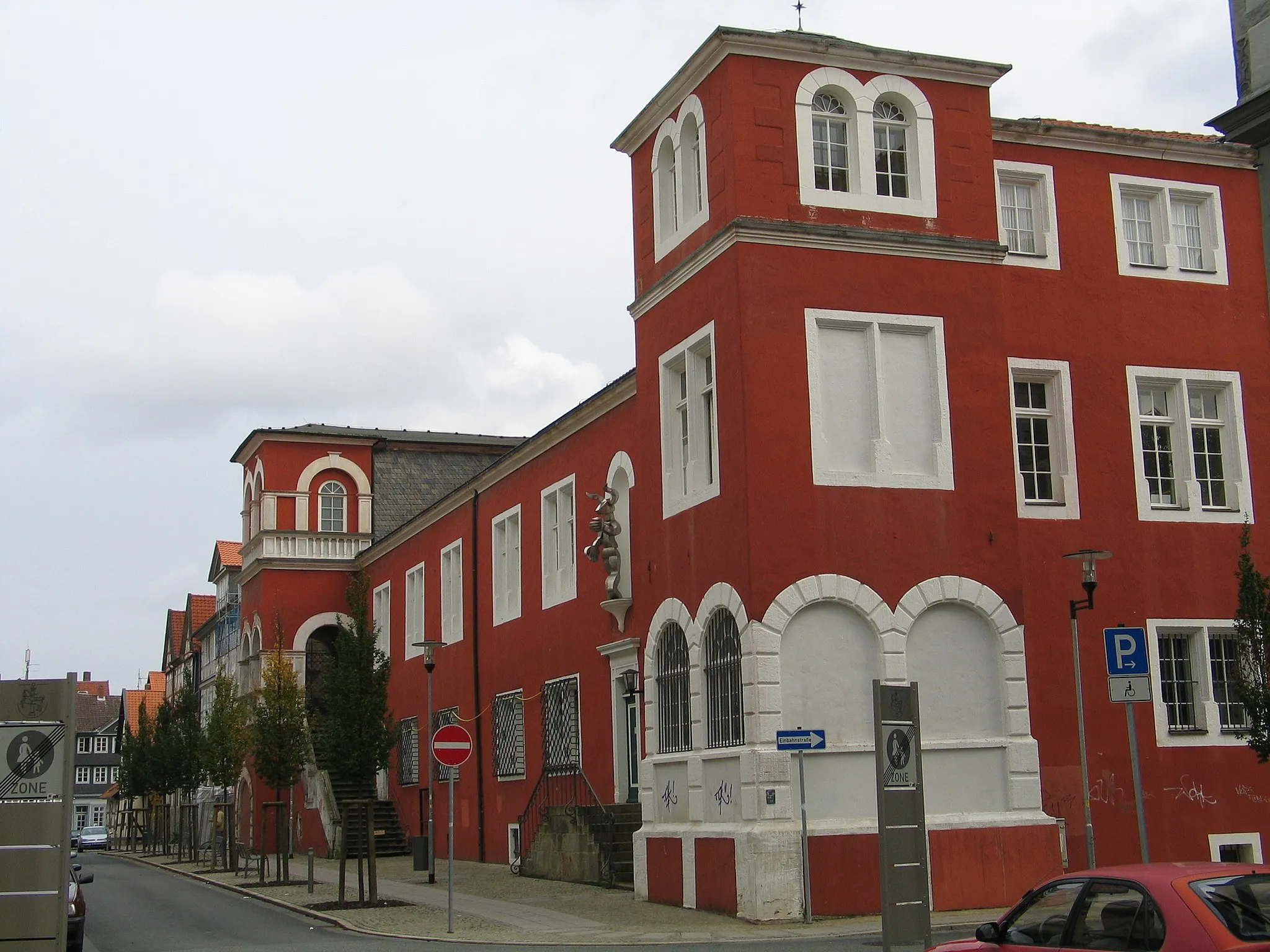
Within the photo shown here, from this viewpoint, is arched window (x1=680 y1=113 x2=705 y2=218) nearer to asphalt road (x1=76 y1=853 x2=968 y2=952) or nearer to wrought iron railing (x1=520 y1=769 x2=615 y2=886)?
wrought iron railing (x1=520 y1=769 x2=615 y2=886)

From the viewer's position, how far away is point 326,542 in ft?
153

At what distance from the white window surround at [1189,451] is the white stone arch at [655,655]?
7.31 m

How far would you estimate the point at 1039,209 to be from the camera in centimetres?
2389

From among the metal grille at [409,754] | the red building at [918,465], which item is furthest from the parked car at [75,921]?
the metal grille at [409,754]

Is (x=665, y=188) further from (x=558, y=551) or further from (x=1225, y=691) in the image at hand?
(x=1225, y=691)

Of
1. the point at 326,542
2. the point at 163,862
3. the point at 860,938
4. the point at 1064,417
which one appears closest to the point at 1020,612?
the point at 1064,417

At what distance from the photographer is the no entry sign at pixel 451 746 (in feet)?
65.7

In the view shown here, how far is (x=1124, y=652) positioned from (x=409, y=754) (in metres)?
27.5

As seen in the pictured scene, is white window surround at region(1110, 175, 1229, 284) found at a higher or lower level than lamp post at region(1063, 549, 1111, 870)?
higher

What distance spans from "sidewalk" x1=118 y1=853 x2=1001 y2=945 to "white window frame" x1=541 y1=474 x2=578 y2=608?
5.39 m

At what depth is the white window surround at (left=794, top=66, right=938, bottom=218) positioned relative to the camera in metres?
21.2

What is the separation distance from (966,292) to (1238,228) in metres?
6.28

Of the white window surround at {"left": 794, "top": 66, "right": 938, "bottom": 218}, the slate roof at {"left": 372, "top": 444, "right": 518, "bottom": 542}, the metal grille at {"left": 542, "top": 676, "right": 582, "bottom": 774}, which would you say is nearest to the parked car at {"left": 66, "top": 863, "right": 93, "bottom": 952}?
the metal grille at {"left": 542, "top": 676, "right": 582, "bottom": 774}

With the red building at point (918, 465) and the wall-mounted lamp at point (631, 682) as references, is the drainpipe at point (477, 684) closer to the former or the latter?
the red building at point (918, 465)
